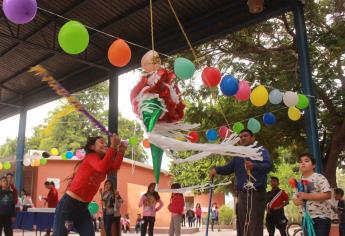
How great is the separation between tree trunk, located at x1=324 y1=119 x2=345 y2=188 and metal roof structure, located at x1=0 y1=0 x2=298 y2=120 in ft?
11.4

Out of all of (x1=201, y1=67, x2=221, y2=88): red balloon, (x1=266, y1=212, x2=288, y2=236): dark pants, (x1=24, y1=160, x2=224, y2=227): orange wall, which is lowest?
(x1=266, y1=212, x2=288, y2=236): dark pants

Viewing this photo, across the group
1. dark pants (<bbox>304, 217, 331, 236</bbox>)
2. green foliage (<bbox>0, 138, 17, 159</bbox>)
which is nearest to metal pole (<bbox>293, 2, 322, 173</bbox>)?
dark pants (<bbox>304, 217, 331, 236</bbox>)

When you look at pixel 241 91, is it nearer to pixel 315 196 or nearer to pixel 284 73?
pixel 284 73

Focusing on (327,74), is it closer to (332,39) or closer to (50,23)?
(332,39)

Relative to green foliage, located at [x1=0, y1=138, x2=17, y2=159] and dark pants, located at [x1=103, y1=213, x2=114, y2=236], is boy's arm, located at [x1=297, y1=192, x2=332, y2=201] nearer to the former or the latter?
dark pants, located at [x1=103, y1=213, x2=114, y2=236]

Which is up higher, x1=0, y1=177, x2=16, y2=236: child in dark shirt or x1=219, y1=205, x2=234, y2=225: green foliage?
x1=0, y1=177, x2=16, y2=236: child in dark shirt

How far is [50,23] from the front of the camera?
1024 centimetres

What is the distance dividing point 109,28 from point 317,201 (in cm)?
720

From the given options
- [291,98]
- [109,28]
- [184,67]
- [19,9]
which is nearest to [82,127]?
[109,28]

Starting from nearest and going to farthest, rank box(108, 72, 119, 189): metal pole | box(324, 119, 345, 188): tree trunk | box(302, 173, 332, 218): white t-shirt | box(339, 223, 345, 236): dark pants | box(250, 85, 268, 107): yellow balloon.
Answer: box(302, 173, 332, 218): white t-shirt → box(250, 85, 268, 107): yellow balloon → box(339, 223, 345, 236): dark pants → box(324, 119, 345, 188): tree trunk → box(108, 72, 119, 189): metal pole

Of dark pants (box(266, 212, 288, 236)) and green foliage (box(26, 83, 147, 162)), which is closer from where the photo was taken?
dark pants (box(266, 212, 288, 236))

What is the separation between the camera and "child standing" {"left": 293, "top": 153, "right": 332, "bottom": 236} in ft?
13.1

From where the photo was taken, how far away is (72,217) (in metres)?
3.83

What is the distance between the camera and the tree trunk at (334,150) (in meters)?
9.86
